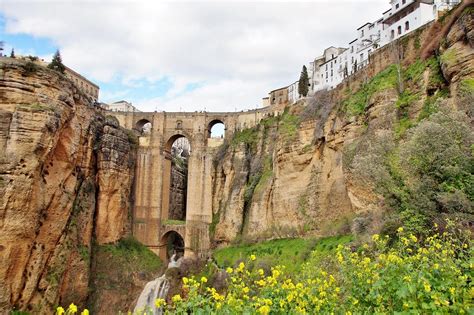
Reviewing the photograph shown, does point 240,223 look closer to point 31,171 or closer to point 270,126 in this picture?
point 270,126

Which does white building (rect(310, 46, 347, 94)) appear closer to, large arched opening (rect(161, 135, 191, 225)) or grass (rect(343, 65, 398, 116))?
large arched opening (rect(161, 135, 191, 225))

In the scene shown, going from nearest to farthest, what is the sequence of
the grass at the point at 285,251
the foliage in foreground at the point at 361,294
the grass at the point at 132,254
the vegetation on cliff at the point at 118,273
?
the foliage in foreground at the point at 361,294 → the grass at the point at 285,251 → the vegetation on cliff at the point at 118,273 → the grass at the point at 132,254

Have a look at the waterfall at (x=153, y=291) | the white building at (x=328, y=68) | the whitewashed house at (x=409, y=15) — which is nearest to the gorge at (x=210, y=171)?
the waterfall at (x=153, y=291)

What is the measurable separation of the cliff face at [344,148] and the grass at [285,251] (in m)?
1.04

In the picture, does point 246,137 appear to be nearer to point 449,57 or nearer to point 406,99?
point 406,99

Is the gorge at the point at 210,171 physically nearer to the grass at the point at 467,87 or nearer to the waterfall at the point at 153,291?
the grass at the point at 467,87

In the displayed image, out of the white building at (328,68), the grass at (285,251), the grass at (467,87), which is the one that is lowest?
the grass at (285,251)

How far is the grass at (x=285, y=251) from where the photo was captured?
23234mm

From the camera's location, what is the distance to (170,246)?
45938mm

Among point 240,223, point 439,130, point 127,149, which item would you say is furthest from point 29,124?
point 439,130

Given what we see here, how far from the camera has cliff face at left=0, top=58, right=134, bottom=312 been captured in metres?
24.1

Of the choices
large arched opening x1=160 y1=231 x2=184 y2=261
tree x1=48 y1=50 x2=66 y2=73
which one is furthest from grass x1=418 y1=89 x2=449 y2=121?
tree x1=48 y1=50 x2=66 y2=73

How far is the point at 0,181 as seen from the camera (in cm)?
2344

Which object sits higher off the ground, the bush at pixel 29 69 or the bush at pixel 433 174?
the bush at pixel 29 69
